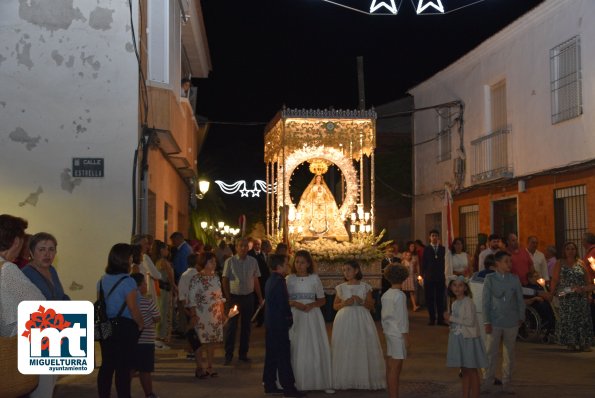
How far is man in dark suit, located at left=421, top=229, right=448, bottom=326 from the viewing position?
1747 cm

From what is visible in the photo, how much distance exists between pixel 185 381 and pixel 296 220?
37.6 feet

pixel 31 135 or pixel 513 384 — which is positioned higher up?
pixel 31 135

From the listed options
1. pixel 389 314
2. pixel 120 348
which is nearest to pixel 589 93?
pixel 389 314

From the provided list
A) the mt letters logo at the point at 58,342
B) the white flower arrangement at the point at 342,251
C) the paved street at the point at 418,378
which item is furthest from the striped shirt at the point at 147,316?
the white flower arrangement at the point at 342,251

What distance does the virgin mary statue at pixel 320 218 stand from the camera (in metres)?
22.1

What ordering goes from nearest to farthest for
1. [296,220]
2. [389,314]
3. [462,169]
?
1. [389,314]
2. [296,220]
3. [462,169]

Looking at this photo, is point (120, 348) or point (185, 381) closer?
point (120, 348)

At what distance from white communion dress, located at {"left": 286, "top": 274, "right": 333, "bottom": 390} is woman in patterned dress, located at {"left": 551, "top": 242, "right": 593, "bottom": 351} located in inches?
209

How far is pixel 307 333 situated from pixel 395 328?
138cm

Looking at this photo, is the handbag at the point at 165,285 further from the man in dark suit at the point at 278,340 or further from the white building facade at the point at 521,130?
the white building facade at the point at 521,130

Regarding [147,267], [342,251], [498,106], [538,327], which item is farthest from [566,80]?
[147,267]

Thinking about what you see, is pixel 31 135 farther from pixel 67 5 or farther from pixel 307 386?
pixel 307 386

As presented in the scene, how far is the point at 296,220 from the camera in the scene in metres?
21.8

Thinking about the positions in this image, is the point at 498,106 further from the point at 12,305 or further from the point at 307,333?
the point at 12,305
